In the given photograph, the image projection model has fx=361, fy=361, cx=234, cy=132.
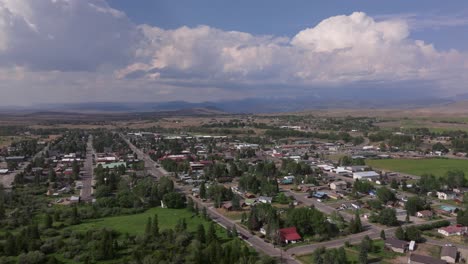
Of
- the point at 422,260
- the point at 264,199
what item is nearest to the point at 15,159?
the point at 264,199

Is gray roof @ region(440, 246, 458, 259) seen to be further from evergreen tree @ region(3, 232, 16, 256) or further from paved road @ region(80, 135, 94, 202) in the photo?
paved road @ region(80, 135, 94, 202)

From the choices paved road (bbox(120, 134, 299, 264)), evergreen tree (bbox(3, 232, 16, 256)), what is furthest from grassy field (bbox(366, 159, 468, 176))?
evergreen tree (bbox(3, 232, 16, 256))

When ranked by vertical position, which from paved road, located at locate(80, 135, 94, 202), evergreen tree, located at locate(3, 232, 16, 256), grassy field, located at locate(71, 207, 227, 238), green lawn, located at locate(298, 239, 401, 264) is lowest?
paved road, located at locate(80, 135, 94, 202)

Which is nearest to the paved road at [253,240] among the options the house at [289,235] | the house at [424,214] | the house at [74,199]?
the house at [289,235]

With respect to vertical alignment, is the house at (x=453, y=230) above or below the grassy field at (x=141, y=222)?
above

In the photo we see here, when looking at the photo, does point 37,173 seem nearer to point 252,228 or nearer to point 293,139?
point 252,228

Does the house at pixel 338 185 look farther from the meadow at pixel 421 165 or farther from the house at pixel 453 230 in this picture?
the house at pixel 453 230
